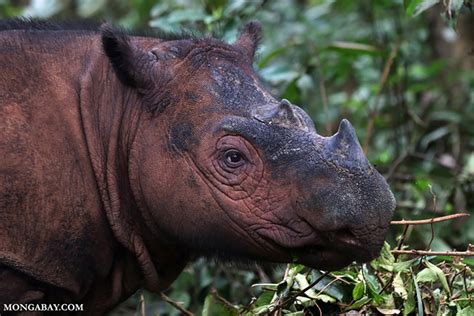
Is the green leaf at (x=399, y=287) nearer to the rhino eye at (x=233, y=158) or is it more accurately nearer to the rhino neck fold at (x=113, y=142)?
the rhino eye at (x=233, y=158)

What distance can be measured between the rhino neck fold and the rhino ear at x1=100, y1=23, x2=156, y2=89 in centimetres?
10

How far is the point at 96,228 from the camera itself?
4.68 metres

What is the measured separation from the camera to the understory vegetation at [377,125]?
476 centimetres

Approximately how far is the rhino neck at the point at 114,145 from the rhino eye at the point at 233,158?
1.73 feet

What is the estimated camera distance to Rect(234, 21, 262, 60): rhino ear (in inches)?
203

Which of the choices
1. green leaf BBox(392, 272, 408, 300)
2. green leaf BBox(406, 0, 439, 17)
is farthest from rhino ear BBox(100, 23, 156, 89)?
green leaf BBox(406, 0, 439, 17)

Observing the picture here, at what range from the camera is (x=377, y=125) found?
8891 millimetres

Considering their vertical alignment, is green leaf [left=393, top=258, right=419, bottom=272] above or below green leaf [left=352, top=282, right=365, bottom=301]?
above

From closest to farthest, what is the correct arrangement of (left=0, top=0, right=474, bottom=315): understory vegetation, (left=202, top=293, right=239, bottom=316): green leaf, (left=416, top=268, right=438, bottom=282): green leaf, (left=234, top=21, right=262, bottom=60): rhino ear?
(left=416, top=268, right=438, bottom=282): green leaf
(left=0, top=0, right=474, bottom=315): understory vegetation
(left=202, top=293, right=239, bottom=316): green leaf
(left=234, top=21, right=262, bottom=60): rhino ear

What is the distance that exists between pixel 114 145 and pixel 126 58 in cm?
42

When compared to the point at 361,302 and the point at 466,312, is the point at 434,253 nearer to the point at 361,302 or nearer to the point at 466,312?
the point at 466,312

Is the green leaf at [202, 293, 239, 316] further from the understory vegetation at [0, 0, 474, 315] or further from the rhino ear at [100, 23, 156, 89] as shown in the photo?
the rhino ear at [100, 23, 156, 89]

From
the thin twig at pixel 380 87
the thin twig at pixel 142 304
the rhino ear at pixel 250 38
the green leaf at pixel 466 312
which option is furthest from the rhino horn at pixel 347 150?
the thin twig at pixel 380 87

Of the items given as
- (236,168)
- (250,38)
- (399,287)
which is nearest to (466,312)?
(399,287)
